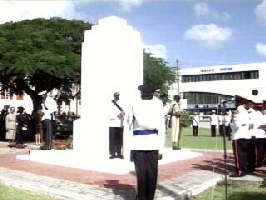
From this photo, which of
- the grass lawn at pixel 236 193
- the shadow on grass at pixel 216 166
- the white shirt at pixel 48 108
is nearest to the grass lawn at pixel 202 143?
the shadow on grass at pixel 216 166

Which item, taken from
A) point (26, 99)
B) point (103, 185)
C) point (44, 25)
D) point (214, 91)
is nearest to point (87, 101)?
point (103, 185)

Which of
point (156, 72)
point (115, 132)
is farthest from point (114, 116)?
point (156, 72)

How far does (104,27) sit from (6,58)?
11.1m

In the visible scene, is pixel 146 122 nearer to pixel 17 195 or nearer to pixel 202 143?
pixel 17 195

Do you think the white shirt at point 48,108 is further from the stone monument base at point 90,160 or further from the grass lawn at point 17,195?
the grass lawn at point 17,195

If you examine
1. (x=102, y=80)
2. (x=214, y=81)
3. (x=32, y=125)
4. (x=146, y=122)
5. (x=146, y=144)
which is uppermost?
(x=214, y=81)

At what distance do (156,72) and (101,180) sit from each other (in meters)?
24.9

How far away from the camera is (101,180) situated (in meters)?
10.0

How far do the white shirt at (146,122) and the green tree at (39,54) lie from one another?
15.7 metres

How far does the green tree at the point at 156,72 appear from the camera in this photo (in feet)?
110

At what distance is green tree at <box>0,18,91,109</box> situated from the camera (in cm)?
2319

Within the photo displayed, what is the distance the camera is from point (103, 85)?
43.8ft

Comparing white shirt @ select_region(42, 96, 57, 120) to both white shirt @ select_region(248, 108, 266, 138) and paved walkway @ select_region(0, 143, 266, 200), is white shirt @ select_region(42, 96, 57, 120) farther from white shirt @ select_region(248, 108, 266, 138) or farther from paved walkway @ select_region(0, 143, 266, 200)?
A: white shirt @ select_region(248, 108, 266, 138)

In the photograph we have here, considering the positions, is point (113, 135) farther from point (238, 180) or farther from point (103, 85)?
point (238, 180)
